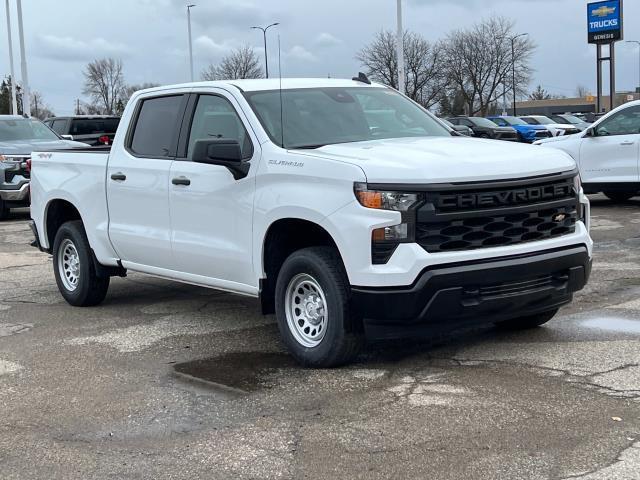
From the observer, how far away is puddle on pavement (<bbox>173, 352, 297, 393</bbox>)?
210 inches

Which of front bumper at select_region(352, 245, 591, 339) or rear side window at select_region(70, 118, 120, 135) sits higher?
rear side window at select_region(70, 118, 120, 135)

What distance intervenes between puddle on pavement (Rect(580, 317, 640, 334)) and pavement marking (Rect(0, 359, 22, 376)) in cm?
422

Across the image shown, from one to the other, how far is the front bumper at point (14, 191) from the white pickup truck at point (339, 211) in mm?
8773

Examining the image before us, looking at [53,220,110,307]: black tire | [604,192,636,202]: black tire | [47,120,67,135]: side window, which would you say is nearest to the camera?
[53,220,110,307]: black tire

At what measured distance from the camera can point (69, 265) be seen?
823 cm

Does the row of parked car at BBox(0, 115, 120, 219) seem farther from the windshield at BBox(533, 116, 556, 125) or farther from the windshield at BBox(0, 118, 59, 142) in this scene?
the windshield at BBox(533, 116, 556, 125)

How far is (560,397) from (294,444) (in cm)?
159

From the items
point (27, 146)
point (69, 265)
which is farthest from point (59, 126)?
point (69, 265)

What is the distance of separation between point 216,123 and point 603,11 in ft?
172

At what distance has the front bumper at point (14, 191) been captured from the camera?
1547cm

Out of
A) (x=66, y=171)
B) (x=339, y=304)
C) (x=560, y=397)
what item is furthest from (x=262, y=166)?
(x=66, y=171)

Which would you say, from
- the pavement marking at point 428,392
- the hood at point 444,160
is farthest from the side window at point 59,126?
the pavement marking at point 428,392

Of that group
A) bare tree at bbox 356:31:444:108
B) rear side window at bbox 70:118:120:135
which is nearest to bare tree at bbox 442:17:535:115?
bare tree at bbox 356:31:444:108

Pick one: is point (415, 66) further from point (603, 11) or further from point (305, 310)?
point (305, 310)
